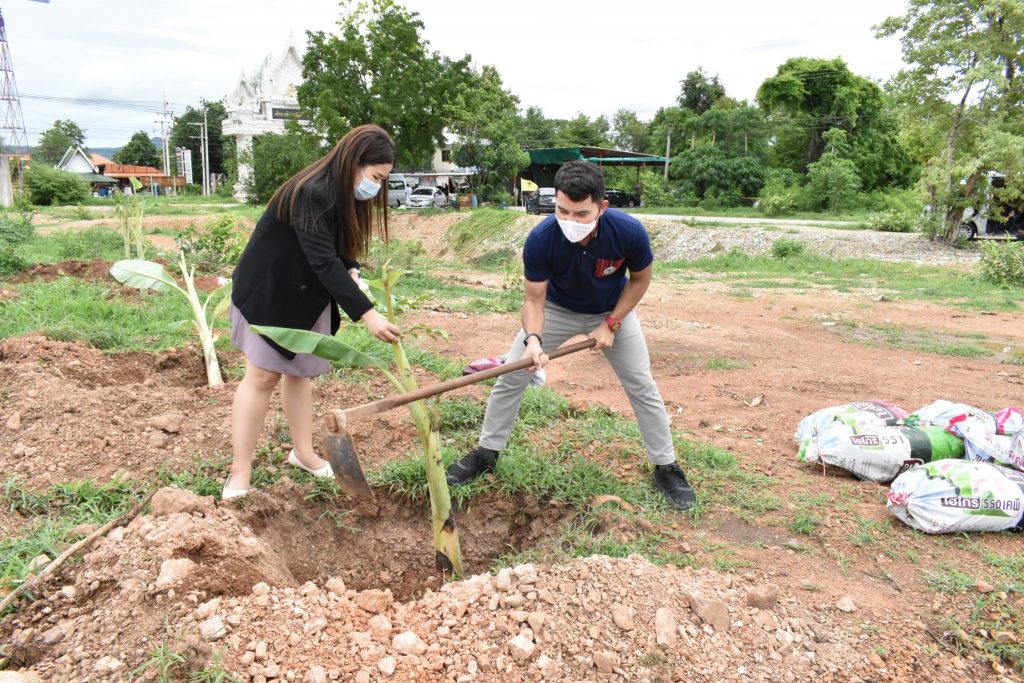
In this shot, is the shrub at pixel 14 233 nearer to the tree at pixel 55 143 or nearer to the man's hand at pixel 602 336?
the man's hand at pixel 602 336

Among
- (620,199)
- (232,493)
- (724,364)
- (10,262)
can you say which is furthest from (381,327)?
(620,199)

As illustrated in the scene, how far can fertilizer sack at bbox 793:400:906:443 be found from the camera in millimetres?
3309

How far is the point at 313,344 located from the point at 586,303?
3.93ft

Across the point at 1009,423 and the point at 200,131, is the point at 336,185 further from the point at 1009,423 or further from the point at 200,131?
the point at 200,131

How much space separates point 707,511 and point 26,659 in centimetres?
236

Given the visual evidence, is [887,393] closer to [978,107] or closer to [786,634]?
[786,634]

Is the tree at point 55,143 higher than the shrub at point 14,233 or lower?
higher

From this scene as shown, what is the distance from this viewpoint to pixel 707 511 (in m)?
2.92

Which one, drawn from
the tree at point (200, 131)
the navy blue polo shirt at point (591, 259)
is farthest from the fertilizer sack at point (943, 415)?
the tree at point (200, 131)

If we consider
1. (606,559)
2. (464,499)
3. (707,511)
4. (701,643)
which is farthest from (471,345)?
(701,643)

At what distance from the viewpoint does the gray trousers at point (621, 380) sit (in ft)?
10.0

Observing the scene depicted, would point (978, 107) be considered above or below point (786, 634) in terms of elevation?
above

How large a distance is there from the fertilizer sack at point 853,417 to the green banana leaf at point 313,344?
227cm

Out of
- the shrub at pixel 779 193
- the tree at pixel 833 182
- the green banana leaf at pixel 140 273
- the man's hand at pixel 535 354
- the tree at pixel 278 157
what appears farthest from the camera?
the tree at pixel 278 157
